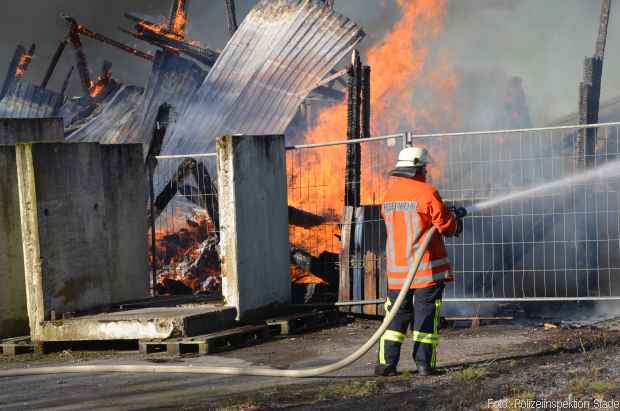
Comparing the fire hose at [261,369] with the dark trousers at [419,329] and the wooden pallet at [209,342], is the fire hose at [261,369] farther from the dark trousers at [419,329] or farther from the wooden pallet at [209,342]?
the wooden pallet at [209,342]

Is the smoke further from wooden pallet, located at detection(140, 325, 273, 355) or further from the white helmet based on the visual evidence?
the white helmet

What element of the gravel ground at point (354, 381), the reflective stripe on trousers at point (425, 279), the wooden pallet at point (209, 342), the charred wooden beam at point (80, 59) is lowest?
the gravel ground at point (354, 381)

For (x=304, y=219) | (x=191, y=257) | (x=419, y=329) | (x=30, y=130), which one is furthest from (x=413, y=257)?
(x=191, y=257)

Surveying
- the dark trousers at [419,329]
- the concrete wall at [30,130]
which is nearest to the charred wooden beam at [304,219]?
the concrete wall at [30,130]

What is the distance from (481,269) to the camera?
9.73m

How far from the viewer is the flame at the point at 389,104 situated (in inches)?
534

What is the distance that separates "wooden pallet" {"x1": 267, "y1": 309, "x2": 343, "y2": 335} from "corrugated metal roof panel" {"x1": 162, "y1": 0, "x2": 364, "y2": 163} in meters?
8.80

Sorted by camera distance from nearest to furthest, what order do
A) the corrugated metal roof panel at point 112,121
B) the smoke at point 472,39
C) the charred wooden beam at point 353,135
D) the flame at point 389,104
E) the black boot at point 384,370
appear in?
the black boot at point 384,370 → the charred wooden beam at point 353,135 → the flame at point 389,104 → the corrugated metal roof panel at point 112,121 → the smoke at point 472,39

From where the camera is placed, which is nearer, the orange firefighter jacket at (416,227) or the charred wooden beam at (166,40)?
the orange firefighter jacket at (416,227)

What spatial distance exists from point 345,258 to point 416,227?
10.3 feet

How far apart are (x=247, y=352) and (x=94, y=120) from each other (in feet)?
45.1

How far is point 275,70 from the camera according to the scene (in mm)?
18250

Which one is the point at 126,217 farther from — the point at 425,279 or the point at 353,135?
the point at 425,279

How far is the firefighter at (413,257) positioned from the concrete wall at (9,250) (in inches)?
171
